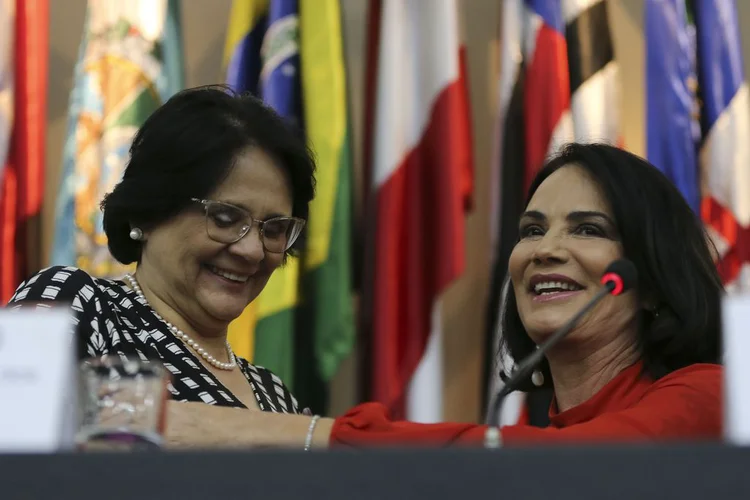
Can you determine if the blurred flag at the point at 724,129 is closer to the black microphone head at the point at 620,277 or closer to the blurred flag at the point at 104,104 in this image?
the blurred flag at the point at 104,104

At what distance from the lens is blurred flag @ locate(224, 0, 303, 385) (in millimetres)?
3408

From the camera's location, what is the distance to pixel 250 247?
2.23 metres

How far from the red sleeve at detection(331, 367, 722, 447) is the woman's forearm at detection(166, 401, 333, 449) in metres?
0.05

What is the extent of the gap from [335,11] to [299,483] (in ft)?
9.27

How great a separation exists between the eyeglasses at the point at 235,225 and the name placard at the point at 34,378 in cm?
114

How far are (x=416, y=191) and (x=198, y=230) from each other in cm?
144

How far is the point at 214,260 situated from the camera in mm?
2246

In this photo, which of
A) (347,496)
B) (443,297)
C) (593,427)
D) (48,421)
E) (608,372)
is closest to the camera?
(347,496)

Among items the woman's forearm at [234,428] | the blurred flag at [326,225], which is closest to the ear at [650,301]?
the woman's forearm at [234,428]

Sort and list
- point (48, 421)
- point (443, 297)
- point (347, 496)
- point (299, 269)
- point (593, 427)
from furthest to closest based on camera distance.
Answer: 1. point (443, 297)
2. point (299, 269)
3. point (593, 427)
4. point (48, 421)
5. point (347, 496)

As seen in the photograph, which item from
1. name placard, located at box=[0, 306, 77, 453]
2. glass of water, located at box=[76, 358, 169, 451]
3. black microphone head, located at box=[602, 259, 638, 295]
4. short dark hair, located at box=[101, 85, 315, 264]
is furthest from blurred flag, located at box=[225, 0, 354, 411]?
name placard, located at box=[0, 306, 77, 453]

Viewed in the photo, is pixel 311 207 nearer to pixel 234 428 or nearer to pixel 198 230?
pixel 198 230

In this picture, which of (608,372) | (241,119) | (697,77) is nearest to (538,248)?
(608,372)

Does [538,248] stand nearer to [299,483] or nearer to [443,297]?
[299,483]
